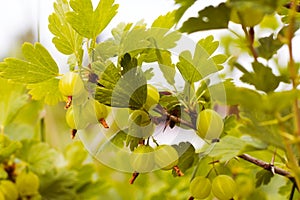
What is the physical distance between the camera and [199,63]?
1.77ft

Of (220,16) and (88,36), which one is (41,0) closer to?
(88,36)

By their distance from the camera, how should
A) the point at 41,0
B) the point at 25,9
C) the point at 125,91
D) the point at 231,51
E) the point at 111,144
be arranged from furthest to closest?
the point at 25,9 < the point at 231,51 < the point at 41,0 < the point at 111,144 < the point at 125,91

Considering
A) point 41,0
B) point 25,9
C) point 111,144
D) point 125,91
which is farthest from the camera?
point 25,9

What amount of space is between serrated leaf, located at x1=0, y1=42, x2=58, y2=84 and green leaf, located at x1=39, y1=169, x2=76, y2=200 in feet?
0.88

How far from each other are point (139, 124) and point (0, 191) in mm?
256

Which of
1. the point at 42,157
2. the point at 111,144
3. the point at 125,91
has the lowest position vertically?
the point at 42,157

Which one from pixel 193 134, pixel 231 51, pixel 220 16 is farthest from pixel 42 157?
pixel 231 51

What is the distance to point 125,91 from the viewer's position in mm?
484

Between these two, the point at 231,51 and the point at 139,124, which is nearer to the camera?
the point at 139,124

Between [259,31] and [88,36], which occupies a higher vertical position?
[88,36]

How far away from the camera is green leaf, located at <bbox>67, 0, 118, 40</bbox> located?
508mm

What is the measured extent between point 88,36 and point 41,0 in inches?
10.5

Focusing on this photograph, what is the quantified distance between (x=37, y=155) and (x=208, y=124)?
0.36m

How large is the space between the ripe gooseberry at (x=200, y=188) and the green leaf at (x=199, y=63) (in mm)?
111
